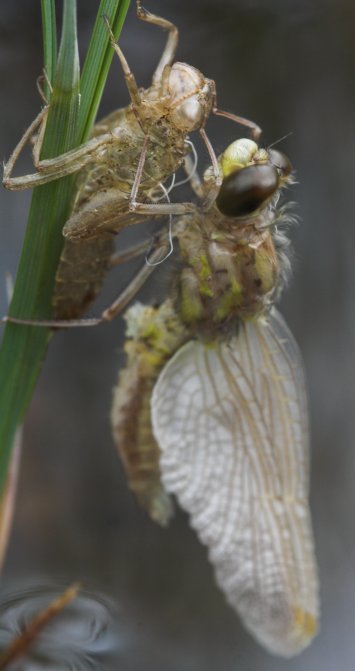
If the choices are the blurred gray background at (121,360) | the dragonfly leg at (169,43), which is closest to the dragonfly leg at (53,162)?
the dragonfly leg at (169,43)

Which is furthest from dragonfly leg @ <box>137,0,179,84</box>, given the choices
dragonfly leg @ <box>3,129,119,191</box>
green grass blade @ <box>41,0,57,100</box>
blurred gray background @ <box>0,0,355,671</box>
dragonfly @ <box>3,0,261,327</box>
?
blurred gray background @ <box>0,0,355,671</box>

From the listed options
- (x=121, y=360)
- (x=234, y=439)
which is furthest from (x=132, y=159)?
(x=121, y=360)

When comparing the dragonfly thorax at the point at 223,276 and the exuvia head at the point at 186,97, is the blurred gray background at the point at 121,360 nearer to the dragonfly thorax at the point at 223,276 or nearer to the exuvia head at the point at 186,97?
the dragonfly thorax at the point at 223,276

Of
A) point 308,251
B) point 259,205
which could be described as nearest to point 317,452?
point 308,251

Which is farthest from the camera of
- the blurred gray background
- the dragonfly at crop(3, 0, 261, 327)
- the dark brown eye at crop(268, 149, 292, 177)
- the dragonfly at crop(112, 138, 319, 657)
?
the blurred gray background

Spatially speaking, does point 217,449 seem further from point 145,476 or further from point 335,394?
point 335,394

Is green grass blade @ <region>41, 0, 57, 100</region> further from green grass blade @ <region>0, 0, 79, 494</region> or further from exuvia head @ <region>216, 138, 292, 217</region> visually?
exuvia head @ <region>216, 138, 292, 217</region>
